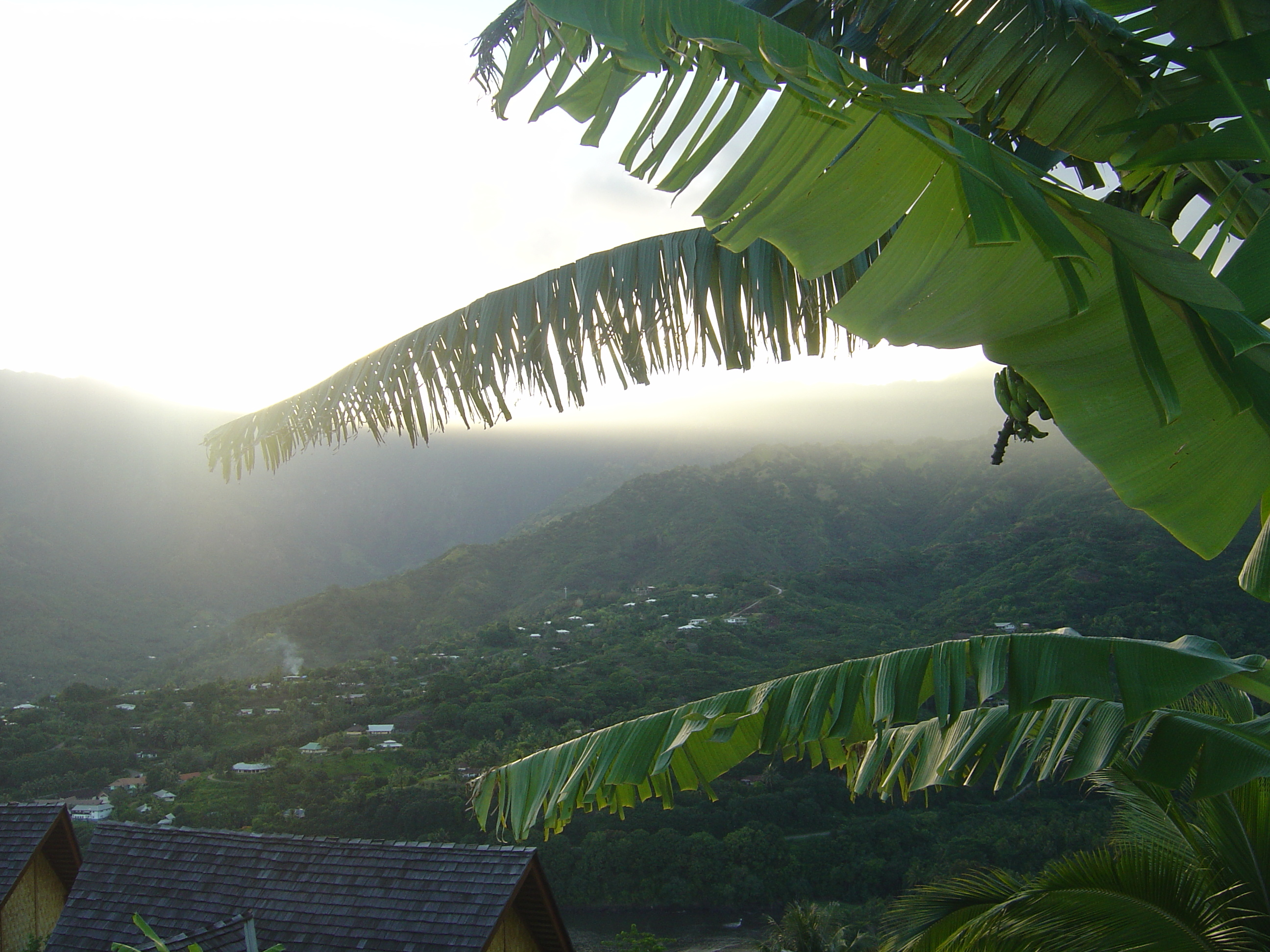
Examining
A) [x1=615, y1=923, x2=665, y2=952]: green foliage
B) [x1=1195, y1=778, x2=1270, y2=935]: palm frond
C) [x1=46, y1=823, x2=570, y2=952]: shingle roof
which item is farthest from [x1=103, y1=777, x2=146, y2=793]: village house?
[x1=1195, y1=778, x2=1270, y2=935]: palm frond

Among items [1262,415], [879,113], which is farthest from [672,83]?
[1262,415]

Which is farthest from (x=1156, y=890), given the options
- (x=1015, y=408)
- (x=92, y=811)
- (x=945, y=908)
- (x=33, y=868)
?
(x=92, y=811)

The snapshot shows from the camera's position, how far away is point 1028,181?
1205 millimetres

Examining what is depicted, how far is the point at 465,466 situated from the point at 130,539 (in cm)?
3847

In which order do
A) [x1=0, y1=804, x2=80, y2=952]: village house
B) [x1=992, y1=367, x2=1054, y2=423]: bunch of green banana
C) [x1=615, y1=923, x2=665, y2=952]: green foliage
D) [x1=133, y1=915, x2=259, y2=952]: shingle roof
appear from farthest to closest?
[x1=615, y1=923, x2=665, y2=952]: green foliage → [x1=0, y1=804, x2=80, y2=952]: village house → [x1=133, y1=915, x2=259, y2=952]: shingle roof → [x1=992, y1=367, x2=1054, y2=423]: bunch of green banana

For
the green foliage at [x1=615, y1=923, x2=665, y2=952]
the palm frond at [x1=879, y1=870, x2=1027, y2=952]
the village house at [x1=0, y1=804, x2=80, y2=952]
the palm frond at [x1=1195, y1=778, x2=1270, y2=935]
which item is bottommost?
the green foliage at [x1=615, y1=923, x2=665, y2=952]

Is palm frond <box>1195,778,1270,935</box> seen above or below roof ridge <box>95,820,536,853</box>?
above

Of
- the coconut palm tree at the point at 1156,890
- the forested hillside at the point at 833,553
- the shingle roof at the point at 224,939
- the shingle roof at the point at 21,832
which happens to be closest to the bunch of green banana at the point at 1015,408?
the coconut palm tree at the point at 1156,890

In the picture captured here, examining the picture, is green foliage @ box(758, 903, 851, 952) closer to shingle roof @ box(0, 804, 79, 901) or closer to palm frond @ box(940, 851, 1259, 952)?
shingle roof @ box(0, 804, 79, 901)

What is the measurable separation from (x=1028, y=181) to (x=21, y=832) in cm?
1070

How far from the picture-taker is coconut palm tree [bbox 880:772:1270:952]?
121 inches

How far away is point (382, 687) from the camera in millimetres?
36500

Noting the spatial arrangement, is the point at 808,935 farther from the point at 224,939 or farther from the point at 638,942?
the point at 224,939

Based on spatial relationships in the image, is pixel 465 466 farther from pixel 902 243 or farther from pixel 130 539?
→ pixel 902 243
